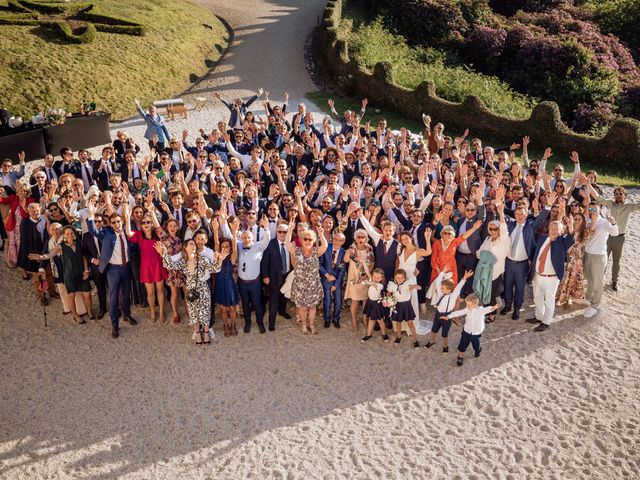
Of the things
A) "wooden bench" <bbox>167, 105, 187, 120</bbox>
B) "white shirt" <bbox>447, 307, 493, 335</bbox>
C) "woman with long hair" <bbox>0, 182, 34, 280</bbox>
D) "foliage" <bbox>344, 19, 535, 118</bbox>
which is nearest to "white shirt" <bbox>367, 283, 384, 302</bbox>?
"white shirt" <bbox>447, 307, 493, 335</bbox>

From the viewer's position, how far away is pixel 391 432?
7.94m

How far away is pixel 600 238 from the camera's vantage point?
1012 centimetres

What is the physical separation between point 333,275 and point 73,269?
4.56 metres

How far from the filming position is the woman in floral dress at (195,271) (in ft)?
30.3

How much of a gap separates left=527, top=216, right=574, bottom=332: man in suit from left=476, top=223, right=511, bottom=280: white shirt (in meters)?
0.56

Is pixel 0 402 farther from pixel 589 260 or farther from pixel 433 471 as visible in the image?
pixel 589 260

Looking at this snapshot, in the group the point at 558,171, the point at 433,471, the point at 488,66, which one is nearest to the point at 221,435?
the point at 433,471

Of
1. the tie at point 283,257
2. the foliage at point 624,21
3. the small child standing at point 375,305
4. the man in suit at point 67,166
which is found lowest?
the small child standing at point 375,305

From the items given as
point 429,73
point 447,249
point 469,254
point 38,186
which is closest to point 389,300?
point 447,249

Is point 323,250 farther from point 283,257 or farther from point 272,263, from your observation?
point 272,263

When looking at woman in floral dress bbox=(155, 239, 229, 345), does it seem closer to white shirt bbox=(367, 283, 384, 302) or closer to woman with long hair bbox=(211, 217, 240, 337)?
woman with long hair bbox=(211, 217, 240, 337)

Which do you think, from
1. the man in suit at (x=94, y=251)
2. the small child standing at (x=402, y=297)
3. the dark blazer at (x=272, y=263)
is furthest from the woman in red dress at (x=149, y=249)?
the small child standing at (x=402, y=297)

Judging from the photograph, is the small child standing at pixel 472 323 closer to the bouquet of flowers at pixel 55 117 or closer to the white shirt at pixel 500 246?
the white shirt at pixel 500 246

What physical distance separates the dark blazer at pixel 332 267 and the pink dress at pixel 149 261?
2800mm
